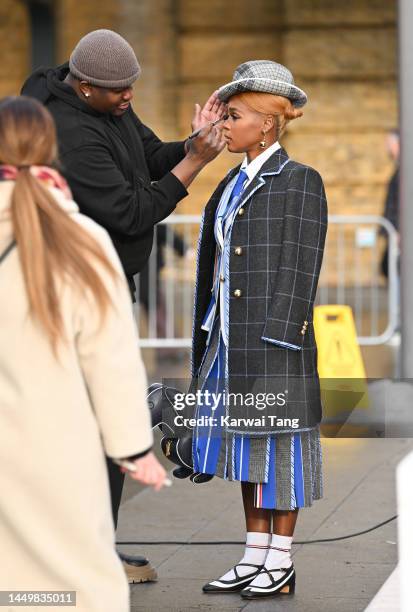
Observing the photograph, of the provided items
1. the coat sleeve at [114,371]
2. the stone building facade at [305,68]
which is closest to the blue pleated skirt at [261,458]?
the coat sleeve at [114,371]

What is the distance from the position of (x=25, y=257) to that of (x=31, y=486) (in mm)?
553

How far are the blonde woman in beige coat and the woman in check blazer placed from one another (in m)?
1.49

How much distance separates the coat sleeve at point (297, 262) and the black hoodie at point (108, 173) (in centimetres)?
41

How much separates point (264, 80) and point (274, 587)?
5.85ft

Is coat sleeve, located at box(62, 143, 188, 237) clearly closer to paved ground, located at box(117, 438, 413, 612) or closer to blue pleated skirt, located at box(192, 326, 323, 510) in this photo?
blue pleated skirt, located at box(192, 326, 323, 510)

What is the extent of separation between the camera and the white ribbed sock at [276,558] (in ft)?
16.7

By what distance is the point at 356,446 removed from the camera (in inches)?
313

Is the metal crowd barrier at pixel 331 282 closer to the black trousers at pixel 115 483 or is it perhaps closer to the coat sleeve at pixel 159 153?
the coat sleeve at pixel 159 153

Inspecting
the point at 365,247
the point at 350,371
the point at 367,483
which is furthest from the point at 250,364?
the point at 365,247

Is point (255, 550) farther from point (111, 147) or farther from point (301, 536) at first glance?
point (111, 147)

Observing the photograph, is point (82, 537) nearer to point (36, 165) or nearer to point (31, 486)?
point (31, 486)

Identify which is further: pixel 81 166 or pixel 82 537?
pixel 81 166

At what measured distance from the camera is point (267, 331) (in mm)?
4930

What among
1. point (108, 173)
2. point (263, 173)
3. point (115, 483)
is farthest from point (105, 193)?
point (115, 483)
